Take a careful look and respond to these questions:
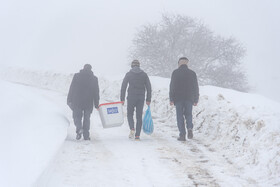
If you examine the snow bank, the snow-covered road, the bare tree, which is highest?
the bare tree

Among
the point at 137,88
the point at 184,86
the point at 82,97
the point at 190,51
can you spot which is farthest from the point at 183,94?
the point at 190,51

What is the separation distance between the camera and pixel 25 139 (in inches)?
231

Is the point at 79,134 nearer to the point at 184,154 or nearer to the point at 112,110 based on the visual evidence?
the point at 112,110

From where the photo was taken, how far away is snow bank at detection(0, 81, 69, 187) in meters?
4.51

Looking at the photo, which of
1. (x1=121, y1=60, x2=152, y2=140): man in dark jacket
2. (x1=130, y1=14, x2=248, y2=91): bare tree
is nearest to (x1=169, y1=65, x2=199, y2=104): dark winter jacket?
(x1=121, y1=60, x2=152, y2=140): man in dark jacket

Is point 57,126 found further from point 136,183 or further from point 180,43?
point 180,43

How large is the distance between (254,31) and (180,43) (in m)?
123

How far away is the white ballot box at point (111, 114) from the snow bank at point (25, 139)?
1071 millimetres

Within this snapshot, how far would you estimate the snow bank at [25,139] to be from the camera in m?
4.51

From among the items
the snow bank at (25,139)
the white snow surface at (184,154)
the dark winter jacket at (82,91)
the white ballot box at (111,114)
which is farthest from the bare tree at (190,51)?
the snow bank at (25,139)

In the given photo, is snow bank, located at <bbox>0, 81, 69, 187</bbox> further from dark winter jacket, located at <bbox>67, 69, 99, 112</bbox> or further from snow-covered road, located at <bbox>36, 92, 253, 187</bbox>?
dark winter jacket, located at <bbox>67, 69, 99, 112</bbox>

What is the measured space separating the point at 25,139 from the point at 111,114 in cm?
349

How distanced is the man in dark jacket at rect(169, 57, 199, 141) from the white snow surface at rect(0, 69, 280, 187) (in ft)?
1.52

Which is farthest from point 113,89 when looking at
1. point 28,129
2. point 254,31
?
point 254,31
